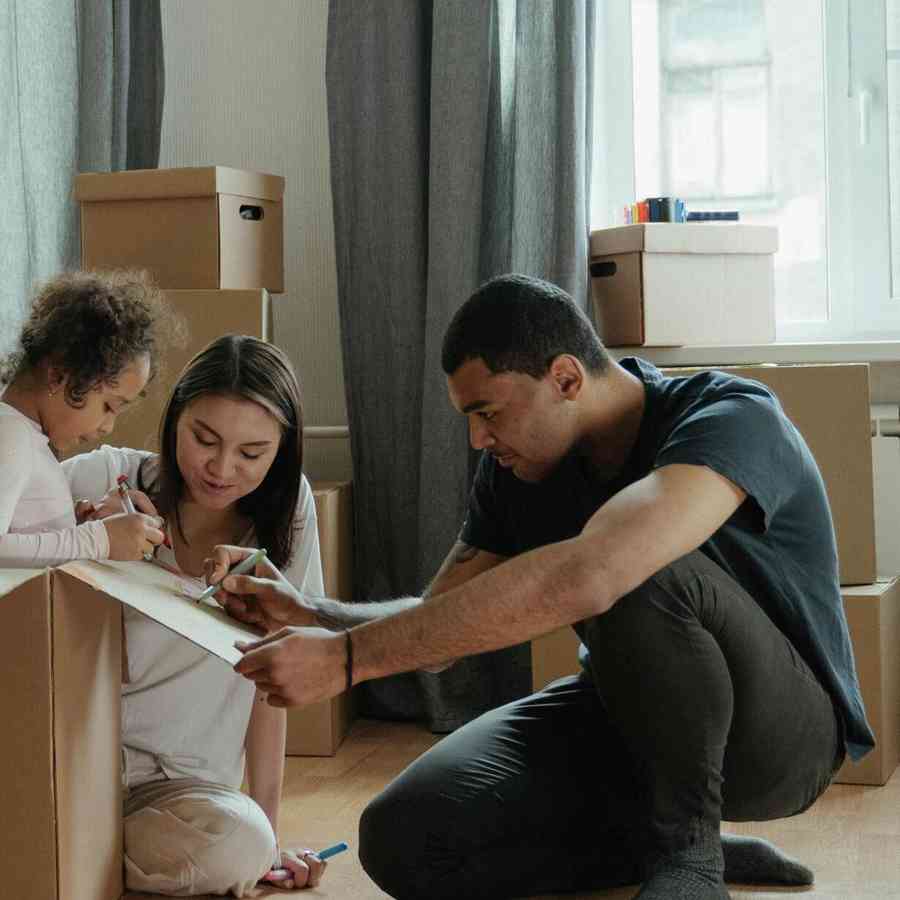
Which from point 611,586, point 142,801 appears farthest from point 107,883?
point 611,586

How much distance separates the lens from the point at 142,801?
1.70m

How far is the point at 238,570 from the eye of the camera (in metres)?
1.53

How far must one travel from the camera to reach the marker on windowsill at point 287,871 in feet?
5.69

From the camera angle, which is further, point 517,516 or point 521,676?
point 521,676

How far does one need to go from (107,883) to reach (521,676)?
1.27 meters

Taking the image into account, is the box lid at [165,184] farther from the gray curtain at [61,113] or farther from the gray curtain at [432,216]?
the gray curtain at [432,216]

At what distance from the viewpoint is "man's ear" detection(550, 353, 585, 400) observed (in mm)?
1531

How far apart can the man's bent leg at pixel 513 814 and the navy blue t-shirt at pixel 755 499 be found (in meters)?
0.26

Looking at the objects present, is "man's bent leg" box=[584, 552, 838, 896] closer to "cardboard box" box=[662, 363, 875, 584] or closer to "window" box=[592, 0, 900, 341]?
"cardboard box" box=[662, 363, 875, 584]

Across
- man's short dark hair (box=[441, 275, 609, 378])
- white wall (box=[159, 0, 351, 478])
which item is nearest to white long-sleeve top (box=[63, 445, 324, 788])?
man's short dark hair (box=[441, 275, 609, 378])

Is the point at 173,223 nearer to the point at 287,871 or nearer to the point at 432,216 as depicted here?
the point at 432,216

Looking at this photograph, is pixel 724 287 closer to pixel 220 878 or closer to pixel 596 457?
pixel 596 457

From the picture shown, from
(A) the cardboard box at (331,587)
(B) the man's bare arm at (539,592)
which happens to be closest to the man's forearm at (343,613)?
(B) the man's bare arm at (539,592)

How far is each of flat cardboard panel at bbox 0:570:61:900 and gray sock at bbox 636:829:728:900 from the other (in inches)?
24.9
